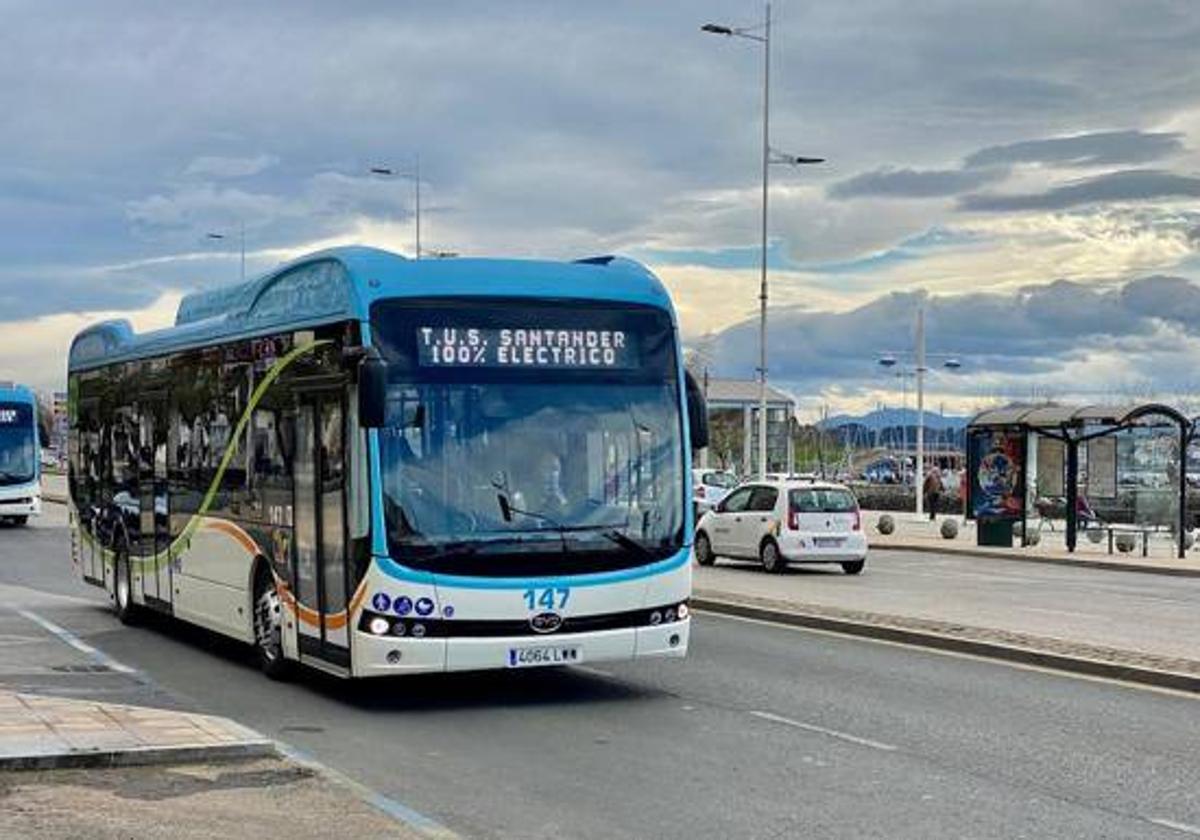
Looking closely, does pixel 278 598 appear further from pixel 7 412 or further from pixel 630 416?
pixel 7 412

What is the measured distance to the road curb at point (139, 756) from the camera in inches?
322

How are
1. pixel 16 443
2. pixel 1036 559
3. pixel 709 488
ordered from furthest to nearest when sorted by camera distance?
pixel 709 488
pixel 16 443
pixel 1036 559

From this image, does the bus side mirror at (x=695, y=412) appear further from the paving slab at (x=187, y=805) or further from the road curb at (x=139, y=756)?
the paving slab at (x=187, y=805)

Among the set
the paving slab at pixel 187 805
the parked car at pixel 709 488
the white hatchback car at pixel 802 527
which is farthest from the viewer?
the parked car at pixel 709 488

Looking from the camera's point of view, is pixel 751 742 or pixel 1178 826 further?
pixel 751 742

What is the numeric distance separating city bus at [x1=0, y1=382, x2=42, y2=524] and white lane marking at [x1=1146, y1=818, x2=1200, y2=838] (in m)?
35.4

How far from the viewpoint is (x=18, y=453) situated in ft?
130

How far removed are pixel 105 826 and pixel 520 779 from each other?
8.19 feet

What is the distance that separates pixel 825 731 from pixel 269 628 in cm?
475

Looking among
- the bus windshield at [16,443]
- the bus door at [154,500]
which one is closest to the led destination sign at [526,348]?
the bus door at [154,500]

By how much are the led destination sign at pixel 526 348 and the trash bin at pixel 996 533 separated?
24941mm

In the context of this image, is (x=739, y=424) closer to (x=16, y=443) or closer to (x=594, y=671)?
(x=16, y=443)

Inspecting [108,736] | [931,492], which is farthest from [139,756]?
[931,492]

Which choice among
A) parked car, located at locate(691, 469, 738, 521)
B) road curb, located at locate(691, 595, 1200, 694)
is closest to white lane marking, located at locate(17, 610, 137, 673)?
road curb, located at locate(691, 595, 1200, 694)
